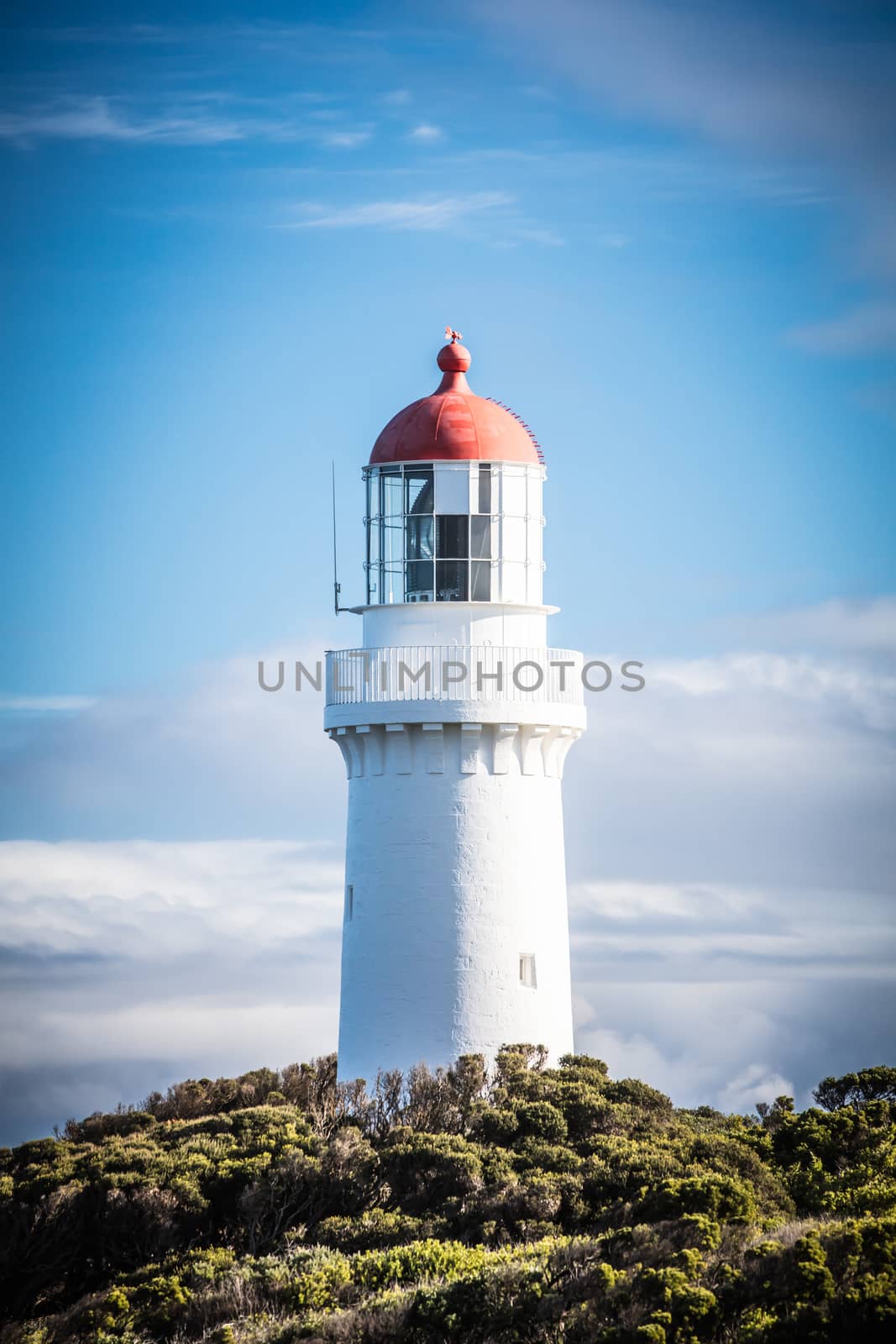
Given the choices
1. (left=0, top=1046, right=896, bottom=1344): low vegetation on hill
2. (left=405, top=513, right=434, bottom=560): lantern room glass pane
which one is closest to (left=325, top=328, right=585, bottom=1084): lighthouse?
(left=405, top=513, right=434, bottom=560): lantern room glass pane

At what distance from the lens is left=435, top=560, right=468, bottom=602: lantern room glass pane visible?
26.6 m

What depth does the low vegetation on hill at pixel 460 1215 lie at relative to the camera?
695 inches

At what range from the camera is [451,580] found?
26.6 meters

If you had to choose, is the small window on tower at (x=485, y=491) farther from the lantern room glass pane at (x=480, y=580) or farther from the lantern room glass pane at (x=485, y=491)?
the lantern room glass pane at (x=480, y=580)

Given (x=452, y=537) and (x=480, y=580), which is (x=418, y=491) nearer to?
(x=452, y=537)

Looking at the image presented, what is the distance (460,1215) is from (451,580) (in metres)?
8.82

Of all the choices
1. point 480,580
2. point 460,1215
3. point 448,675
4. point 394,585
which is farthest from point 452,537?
point 460,1215

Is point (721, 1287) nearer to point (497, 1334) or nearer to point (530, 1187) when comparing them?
point (497, 1334)

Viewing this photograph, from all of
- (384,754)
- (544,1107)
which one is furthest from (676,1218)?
(384,754)

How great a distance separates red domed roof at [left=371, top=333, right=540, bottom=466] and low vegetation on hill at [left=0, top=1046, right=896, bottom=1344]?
784cm

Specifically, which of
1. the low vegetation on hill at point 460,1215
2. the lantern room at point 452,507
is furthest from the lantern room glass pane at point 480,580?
the low vegetation on hill at point 460,1215

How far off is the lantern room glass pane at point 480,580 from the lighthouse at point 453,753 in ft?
0.08

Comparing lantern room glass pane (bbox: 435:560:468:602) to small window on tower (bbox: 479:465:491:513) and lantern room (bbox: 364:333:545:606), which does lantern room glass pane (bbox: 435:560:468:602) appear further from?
small window on tower (bbox: 479:465:491:513)

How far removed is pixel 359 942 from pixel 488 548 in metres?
5.47
